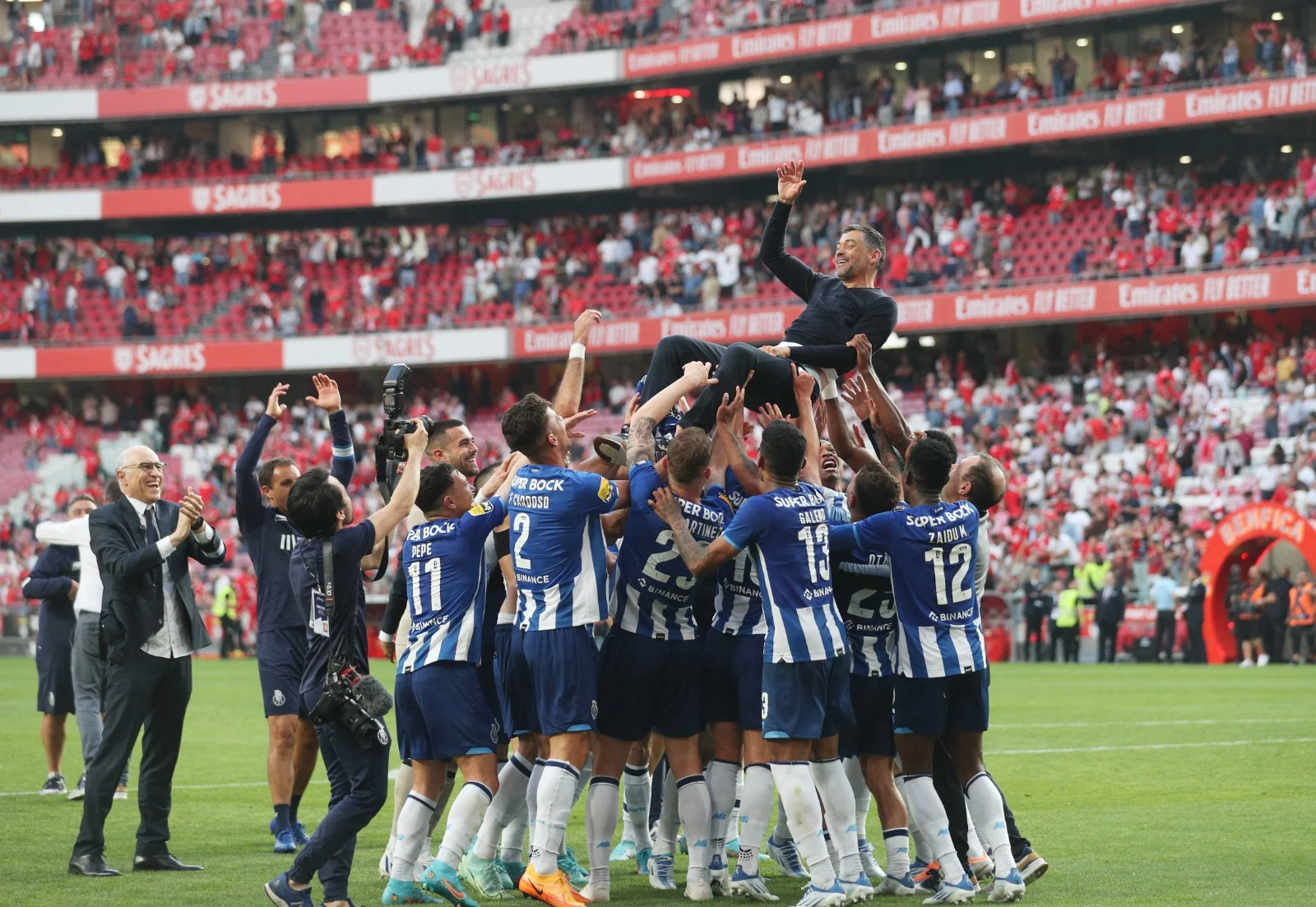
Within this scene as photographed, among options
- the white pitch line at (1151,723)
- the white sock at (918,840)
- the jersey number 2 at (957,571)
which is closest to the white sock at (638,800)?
the white sock at (918,840)

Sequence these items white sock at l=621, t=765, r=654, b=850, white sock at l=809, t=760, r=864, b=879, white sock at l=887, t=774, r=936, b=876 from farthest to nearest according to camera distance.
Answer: white sock at l=621, t=765, r=654, b=850 → white sock at l=887, t=774, r=936, b=876 → white sock at l=809, t=760, r=864, b=879

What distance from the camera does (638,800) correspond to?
985 cm

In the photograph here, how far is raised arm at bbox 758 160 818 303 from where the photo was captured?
9.40 m

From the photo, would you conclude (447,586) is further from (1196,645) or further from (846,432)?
(1196,645)

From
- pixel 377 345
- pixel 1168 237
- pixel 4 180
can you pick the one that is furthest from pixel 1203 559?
pixel 4 180

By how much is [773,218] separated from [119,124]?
45.2 metres

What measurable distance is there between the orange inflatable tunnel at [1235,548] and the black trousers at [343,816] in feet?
61.8

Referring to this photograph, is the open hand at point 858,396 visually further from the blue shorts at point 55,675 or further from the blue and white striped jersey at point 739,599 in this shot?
the blue shorts at point 55,675

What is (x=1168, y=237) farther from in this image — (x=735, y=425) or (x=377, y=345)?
(x=735, y=425)

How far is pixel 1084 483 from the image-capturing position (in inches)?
1257

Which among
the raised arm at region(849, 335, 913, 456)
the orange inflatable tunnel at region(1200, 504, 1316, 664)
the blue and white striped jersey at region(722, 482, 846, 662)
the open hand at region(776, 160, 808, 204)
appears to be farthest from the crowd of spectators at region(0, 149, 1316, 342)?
the blue and white striped jersey at region(722, 482, 846, 662)

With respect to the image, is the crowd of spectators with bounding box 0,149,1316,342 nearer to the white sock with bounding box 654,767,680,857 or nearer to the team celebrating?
the team celebrating

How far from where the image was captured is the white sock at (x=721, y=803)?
28.9 feet

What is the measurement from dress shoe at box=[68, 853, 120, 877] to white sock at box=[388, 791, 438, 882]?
2.11 metres
